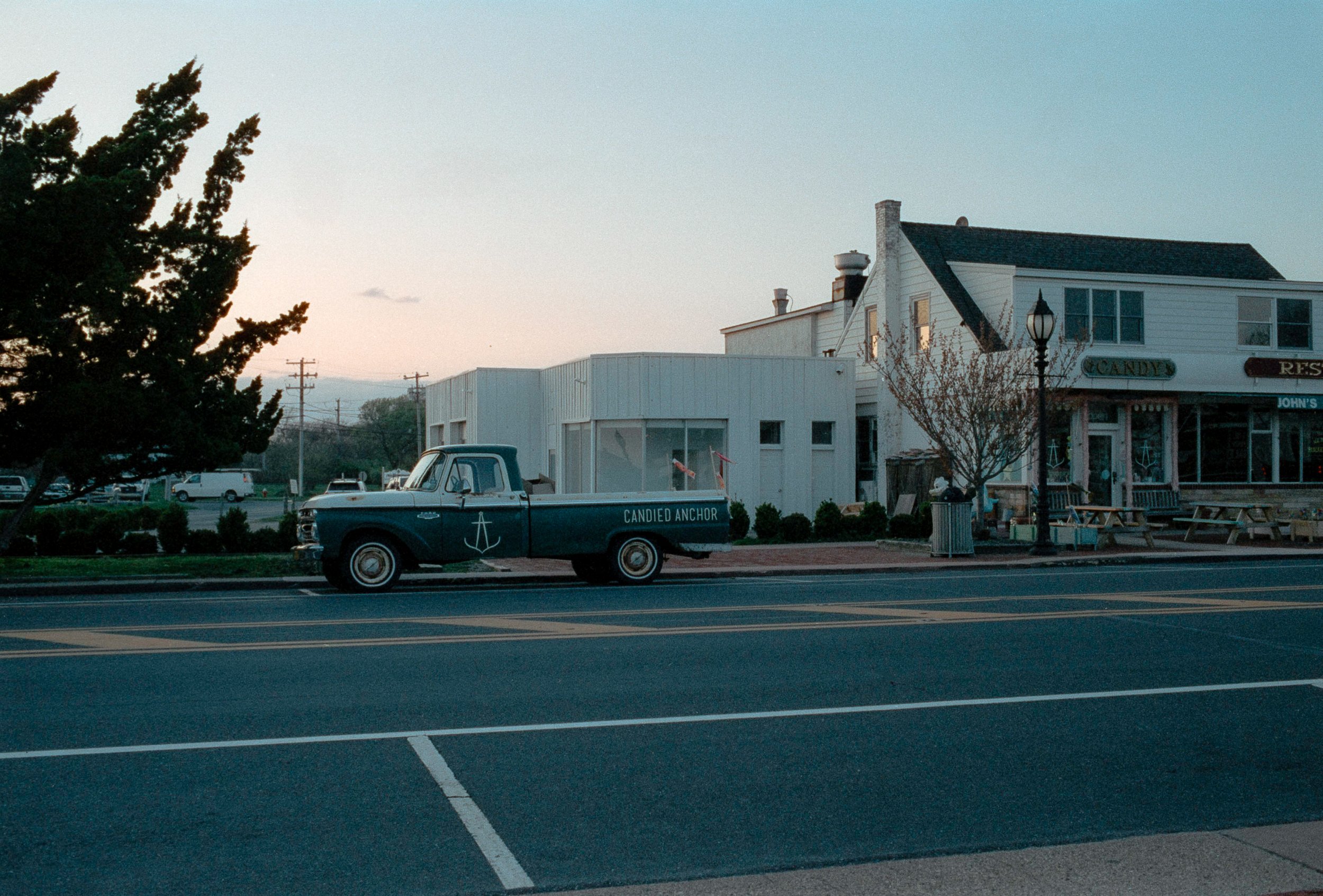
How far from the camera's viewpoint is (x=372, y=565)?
16.6 metres

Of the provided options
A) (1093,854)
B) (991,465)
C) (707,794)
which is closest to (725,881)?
(707,794)

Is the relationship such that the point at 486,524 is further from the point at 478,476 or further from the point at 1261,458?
the point at 1261,458

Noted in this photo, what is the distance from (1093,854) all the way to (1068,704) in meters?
3.40

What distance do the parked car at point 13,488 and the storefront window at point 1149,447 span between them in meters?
54.4

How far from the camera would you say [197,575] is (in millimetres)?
17969

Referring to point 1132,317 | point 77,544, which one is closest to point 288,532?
point 77,544

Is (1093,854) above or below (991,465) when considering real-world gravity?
below

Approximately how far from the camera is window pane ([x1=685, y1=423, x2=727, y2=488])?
29.6m

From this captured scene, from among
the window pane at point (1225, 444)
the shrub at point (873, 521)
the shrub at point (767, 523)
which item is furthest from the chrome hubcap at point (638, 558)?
the window pane at point (1225, 444)

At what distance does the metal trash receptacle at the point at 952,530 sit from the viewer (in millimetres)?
22266

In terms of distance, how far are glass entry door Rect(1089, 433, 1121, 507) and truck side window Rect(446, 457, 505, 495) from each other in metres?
16.5

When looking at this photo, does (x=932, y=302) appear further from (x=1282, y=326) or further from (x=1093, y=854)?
(x=1093, y=854)

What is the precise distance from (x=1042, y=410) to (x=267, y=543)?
15300mm

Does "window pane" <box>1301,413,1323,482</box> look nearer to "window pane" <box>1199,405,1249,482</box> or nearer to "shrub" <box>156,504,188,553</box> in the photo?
"window pane" <box>1199,405,1249,482</box>
